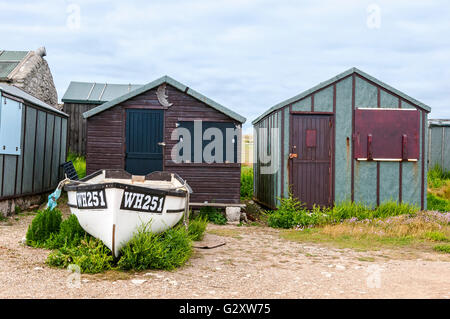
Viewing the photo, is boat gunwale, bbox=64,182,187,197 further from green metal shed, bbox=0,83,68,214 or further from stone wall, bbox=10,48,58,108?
stone wall, bbox=10,48,58,108

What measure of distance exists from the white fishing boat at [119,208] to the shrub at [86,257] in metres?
0.16

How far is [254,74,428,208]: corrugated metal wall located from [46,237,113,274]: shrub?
6.76 metres

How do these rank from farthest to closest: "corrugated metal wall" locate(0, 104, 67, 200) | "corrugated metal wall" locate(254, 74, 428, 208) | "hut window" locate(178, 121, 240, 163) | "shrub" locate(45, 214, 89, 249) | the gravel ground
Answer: "corrugated metal wall" locate(254, 74, 428, 208) < "hut window" locate(178, 121, 240, 163) < "corrugated metal wall" locate(0, 104, 67, 200) < "shrub" locate(45, 214, 89, 249) < the gravel ground

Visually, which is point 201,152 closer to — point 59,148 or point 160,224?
point 160,224

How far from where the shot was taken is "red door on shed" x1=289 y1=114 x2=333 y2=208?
12562 mm

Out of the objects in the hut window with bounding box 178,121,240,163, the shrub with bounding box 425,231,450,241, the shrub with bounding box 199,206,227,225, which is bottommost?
the shrub with bounding box 425,231,450,241

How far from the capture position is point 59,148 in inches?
629

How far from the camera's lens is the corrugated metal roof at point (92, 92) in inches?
793

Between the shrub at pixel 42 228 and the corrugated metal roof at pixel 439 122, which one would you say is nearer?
the shrub at pixel 42 228

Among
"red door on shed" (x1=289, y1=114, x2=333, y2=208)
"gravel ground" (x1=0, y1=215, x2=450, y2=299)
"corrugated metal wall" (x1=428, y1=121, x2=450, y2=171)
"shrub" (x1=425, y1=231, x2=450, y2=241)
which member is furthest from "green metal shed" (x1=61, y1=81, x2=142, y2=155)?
"shrub" (x1=425, y1=231, x2=450, y2=241)

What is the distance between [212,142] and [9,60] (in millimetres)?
11562

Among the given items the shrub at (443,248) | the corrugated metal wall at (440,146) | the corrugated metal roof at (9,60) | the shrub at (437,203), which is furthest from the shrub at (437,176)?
the corrugated metal roof at (9,60)

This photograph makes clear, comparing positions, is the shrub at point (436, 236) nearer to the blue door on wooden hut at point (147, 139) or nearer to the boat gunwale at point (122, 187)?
the boat gunwale at point (122, 187)
